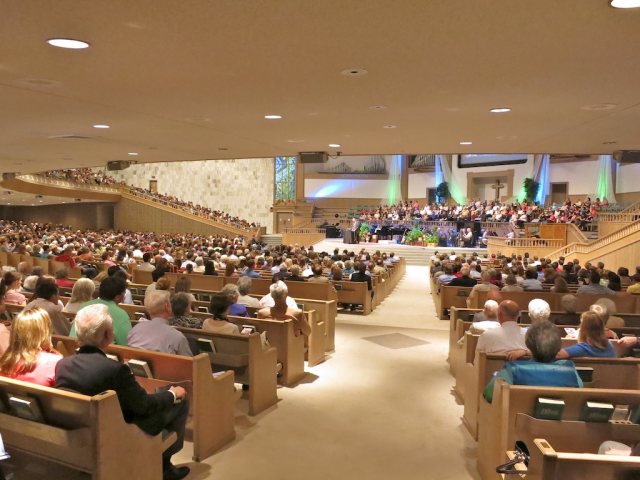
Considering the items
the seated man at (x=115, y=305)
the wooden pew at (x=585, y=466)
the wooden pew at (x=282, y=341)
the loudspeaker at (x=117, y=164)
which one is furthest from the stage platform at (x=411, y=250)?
the wooden pew at (x=585, y=466)

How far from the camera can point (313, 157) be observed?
30.1ft

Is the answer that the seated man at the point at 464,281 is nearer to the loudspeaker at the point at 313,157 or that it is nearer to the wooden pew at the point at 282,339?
the loudspeaker at the point at 313,157

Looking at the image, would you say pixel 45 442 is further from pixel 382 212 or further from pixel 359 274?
pixel 382 212

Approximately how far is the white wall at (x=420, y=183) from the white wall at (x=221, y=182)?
8.27 metres

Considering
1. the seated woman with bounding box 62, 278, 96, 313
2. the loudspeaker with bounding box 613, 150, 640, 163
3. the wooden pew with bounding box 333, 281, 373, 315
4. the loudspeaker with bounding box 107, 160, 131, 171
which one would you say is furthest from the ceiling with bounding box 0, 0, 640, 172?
the loudspeaker with bounding box 107, 160, 131, 171

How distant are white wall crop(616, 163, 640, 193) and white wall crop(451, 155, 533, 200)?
4446 millimetres

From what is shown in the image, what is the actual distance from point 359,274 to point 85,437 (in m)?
7.13

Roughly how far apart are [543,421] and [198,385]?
2.09 m

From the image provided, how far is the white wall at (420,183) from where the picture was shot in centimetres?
2922

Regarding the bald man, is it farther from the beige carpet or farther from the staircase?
the staircase

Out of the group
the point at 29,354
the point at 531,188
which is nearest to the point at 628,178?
the point at 531,188

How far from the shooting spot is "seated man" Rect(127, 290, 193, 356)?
3.60 meters

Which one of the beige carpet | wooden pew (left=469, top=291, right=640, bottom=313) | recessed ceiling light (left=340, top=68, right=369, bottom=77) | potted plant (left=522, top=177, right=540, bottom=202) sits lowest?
the beige carpet

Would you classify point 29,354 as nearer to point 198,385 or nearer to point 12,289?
point 198,385
